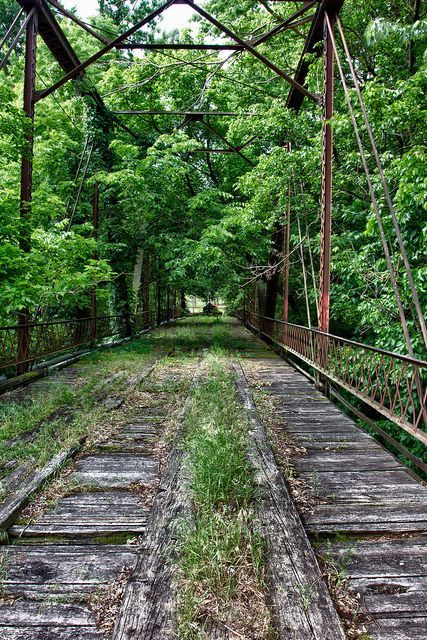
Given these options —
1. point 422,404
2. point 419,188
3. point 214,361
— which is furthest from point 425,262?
point 214,361

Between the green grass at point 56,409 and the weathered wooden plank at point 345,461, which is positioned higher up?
the green grass at point 56,409

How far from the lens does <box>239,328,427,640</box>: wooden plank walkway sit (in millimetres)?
1841

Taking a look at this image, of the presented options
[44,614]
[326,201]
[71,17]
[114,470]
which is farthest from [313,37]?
[44,614]

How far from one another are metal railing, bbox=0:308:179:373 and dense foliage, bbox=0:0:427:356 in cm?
39

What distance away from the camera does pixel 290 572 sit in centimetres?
197

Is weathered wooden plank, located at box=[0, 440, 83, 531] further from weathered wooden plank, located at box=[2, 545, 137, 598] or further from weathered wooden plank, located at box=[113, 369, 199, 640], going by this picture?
weathered wooden plank, located at box=[113, 369, 199, 640]

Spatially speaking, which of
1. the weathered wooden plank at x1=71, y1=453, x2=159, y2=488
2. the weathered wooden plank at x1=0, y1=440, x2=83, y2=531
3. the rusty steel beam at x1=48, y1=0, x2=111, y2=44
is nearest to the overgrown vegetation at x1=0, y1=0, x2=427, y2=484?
the rusty steel beam at x1=48, y1=0, x2=111, y2=44

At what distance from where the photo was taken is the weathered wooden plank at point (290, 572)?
64.8 inches

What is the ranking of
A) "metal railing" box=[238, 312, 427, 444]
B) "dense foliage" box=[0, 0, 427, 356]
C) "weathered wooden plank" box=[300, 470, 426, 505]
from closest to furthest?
"weathered wooden plank" box=[300, 470, 426, 505] → "metal railing" box=[238, 312, 427, 444] → "dense foliage" box=[0, 0, 427, 356]

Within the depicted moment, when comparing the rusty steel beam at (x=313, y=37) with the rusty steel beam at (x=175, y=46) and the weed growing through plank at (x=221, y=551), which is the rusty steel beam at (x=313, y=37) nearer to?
the rusty steel beam at (x=175, y=46)

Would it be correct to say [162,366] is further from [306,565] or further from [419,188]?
[306,565]

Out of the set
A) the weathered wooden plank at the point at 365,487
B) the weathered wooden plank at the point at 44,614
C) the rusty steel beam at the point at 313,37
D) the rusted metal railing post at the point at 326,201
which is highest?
the rusty steel beam at the point at 313,37

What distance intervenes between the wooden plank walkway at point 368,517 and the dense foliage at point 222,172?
108 inches

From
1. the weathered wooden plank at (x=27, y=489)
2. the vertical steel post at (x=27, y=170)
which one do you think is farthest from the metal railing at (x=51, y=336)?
the weathered wooden plank at (x=27, y=489)
